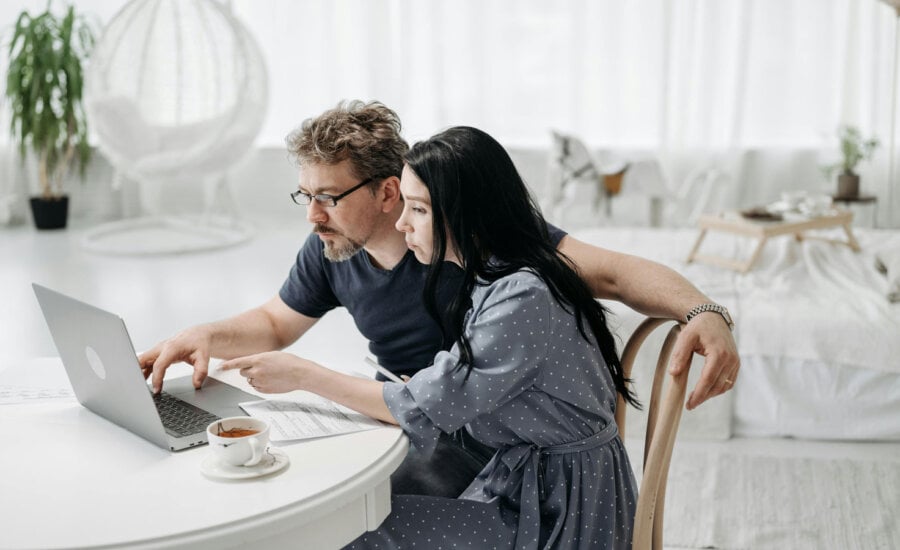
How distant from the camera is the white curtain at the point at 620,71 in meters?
6.01

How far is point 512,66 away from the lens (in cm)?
639

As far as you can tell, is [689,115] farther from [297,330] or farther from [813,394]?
[297,330]

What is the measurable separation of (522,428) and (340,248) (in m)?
0.59

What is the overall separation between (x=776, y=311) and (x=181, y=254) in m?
3.52

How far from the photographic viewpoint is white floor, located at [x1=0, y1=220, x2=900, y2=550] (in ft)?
9.98

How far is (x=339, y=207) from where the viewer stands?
192 centimetres

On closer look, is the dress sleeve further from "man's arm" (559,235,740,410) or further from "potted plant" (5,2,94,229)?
"potted plant" (5,2,94,229)

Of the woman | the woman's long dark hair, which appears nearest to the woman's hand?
the woman

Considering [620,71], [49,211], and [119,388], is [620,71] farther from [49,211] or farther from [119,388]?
[119,388]

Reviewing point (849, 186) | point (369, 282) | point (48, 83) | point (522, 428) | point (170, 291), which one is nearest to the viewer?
point (522, 428)

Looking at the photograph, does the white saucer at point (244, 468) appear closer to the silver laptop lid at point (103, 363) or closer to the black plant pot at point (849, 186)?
the silver laptop lid at point (103, 363)

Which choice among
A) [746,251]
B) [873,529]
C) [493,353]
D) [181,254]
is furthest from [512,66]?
[493,353]

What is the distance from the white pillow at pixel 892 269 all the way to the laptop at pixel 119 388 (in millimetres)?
2280

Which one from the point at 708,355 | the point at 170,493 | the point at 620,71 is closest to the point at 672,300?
the point at 708,355
